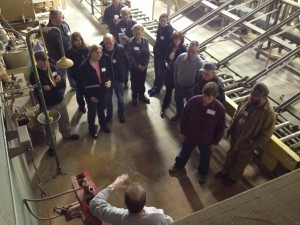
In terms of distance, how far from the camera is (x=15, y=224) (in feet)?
4.70

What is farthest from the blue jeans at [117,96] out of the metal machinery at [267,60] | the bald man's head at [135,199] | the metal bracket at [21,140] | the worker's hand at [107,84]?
the bald man's head at [135,199]

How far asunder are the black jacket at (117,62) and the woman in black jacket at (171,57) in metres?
0.72

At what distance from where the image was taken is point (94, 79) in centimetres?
411

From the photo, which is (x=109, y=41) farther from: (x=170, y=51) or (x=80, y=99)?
(x=80, y=99)

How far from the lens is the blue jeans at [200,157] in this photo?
12.1ft

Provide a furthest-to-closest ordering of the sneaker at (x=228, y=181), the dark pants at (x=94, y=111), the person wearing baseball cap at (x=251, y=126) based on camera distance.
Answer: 1. the dark pants at (x=94, y=111)
2. the sneaker at (x=228, y=181)
3. the person wearing baseball cap at (x=251, y=126)

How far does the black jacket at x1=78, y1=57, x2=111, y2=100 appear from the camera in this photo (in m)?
4.03

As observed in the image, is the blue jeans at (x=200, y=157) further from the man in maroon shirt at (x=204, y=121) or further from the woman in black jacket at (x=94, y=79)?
the woman in black jacket at (x=94, y=79)

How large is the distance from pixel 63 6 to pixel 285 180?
392 inches

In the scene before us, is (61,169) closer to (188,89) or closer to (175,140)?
(175,140)

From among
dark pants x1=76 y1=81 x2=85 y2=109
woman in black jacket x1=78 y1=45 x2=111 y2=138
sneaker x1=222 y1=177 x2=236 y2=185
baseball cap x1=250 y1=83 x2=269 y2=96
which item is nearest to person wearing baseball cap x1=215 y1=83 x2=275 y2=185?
baseball cap x1=250 y1=83 x2=269 y2=96

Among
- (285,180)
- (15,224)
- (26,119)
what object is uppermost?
(285,180)

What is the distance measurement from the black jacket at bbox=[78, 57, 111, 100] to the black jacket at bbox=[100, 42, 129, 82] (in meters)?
0.14

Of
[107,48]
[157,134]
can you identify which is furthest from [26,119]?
[157,134]
